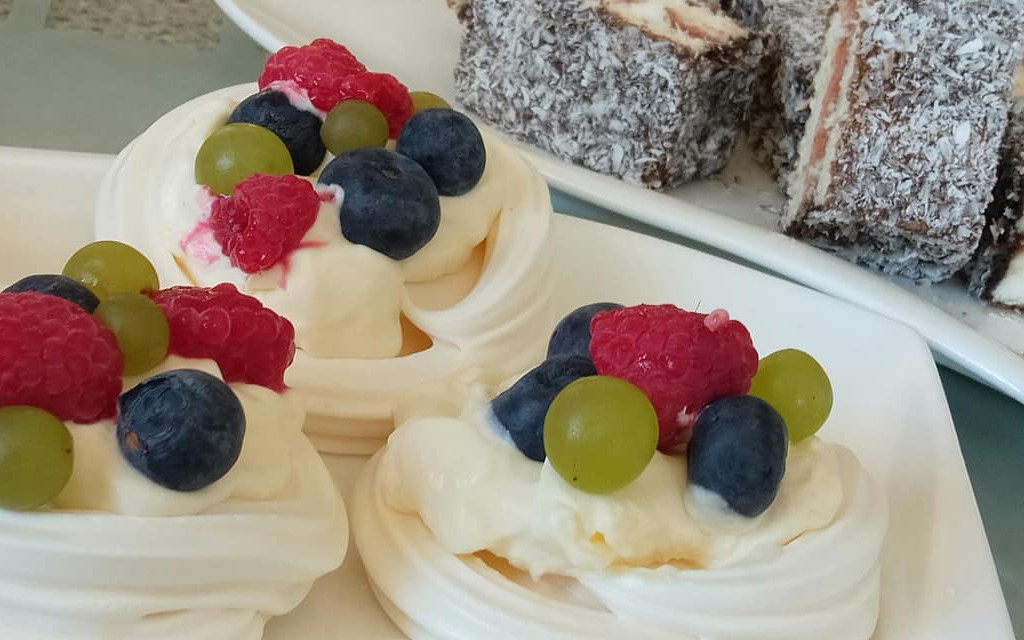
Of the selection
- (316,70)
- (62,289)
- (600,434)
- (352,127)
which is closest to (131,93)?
(316,70)

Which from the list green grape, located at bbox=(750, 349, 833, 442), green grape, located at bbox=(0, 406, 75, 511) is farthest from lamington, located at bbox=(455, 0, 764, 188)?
green grape, located at bbox=(0, 406, 75, 511)

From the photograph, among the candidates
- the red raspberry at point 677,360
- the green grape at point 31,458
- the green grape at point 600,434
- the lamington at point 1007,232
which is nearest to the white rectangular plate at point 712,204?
the lamington at point 1007,232

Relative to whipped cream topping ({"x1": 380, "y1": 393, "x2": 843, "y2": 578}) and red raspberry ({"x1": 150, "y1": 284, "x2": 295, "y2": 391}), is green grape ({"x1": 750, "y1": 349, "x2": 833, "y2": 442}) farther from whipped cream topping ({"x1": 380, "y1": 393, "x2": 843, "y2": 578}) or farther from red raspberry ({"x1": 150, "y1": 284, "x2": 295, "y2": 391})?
red raspberry ({"x1": 150, "y1": 284, "x2": 295, "y2": 391})

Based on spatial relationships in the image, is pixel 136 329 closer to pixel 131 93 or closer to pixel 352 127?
pixel 352 127

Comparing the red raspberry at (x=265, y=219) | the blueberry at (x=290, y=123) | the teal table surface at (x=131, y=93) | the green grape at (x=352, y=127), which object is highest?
the green grape at (x=352, y=127)

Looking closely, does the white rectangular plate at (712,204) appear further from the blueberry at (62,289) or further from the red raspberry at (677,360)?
the blueberry at (62,289)

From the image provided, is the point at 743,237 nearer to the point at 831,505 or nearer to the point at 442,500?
the point at 831,505
